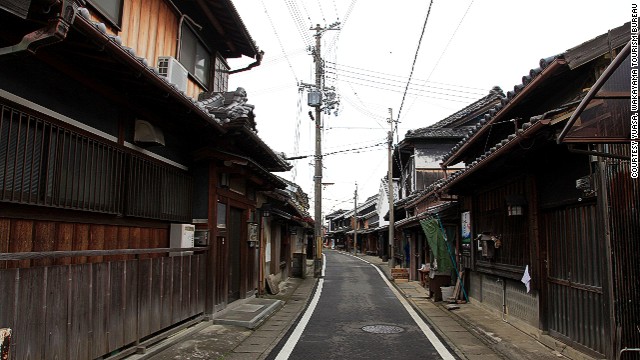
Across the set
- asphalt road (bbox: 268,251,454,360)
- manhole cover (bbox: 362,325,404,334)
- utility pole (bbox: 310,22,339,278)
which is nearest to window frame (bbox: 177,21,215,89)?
asphalt road (bbox: 268,251,454,360)

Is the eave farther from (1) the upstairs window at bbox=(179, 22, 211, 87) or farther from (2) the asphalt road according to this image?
(1) the upstairs window at bbox=(179, 22, 211, 87)

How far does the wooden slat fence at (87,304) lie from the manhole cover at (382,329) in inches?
180

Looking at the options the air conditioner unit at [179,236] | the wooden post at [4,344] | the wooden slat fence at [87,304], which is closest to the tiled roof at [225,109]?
the air conditioner unit at [179,236]

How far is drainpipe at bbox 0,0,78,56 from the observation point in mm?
4105

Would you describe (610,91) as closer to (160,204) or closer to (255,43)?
(160,204)

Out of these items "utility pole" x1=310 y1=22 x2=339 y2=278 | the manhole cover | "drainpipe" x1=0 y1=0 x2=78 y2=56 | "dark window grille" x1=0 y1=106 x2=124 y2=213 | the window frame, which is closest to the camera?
"drainpipe" x1=0 y1=0 x2=78 y2=56

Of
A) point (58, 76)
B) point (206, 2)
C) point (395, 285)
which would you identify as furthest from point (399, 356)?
point (395, 285)

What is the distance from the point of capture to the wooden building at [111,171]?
507cm

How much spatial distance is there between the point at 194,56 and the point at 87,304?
7950 millimetres

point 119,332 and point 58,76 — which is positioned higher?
point 58,76

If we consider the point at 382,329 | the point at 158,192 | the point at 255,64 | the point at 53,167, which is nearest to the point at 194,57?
the point at 255,64

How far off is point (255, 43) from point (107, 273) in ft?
31.4

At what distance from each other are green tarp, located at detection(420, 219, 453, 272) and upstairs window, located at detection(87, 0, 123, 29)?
12.5 metres

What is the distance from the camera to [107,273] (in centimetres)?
648
